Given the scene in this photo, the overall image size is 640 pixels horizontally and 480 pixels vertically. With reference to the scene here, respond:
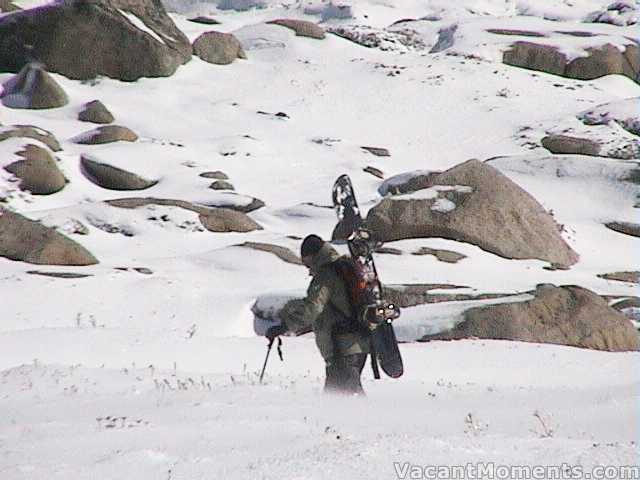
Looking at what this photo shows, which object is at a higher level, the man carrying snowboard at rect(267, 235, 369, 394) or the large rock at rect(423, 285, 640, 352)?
the man carrying snowboard at rect(267, 235, 369, 394)

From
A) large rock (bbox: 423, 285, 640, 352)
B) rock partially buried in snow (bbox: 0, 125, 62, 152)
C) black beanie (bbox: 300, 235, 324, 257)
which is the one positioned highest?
black beanie (bbox: 300, 235, 324, 257)

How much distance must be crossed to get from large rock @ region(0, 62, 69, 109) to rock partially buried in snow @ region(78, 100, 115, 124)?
1.17 metres

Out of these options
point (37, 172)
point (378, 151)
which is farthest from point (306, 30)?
point (37, 172)

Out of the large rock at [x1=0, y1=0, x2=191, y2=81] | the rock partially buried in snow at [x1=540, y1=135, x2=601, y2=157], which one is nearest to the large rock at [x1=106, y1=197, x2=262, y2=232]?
the rock partially buried in snow at [x1=540, y1=135, x2=601, y2=157]

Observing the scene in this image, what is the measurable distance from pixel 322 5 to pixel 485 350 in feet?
186

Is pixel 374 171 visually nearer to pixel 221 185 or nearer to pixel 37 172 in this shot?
pixel 221 185

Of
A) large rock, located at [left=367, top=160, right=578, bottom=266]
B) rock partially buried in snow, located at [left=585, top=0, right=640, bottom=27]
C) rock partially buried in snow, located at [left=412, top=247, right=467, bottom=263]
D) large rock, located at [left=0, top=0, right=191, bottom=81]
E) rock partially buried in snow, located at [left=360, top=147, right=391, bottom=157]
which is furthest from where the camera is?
rock partially buried in snow, located at [left=585, top=0, right=640, bottom=27]

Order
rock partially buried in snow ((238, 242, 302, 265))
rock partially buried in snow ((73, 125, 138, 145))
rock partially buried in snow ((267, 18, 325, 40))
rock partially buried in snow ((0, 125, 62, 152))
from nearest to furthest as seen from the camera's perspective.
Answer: rock partially buried in snow ((238, 242, 302, 265)), rock partially buried in snow ((0, 125, 62, 152)), rock partially buried in snow ((73, 125, 138, 145)), rock partially buried in snow ((267, 18, 325, 40))

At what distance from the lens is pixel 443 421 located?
18.2 feet

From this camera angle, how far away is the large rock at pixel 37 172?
2044 centimetres

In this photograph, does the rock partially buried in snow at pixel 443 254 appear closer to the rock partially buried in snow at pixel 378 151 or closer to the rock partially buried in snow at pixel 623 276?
the rock partially buried in snow at pixel 623 276

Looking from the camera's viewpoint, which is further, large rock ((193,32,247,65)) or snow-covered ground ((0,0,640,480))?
large rock ((193,32,247,65))

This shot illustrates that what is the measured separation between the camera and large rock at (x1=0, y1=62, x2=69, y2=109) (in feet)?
88.2

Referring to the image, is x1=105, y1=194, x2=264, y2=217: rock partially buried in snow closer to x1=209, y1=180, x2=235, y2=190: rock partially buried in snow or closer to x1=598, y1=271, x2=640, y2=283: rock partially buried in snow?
x1=209, y1=180, x2=235, y2=190: rock partially buried in snow
